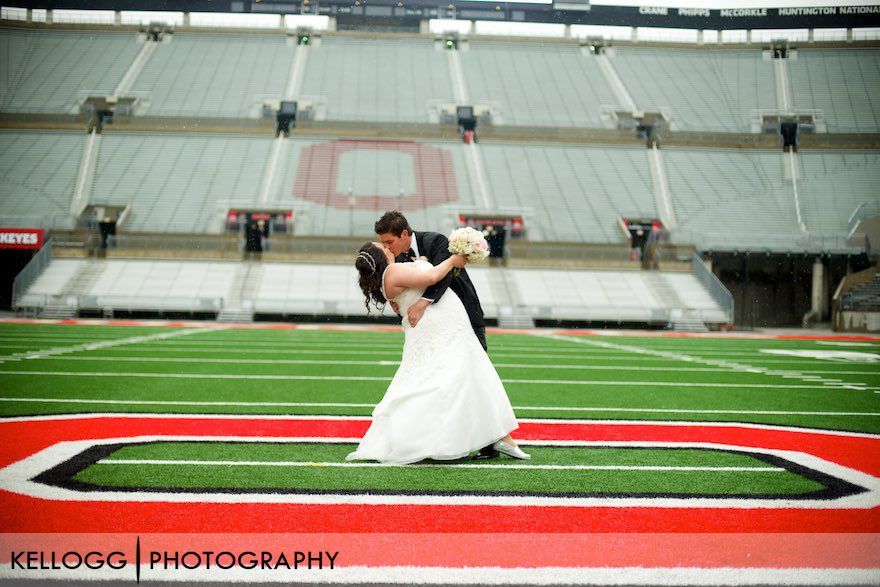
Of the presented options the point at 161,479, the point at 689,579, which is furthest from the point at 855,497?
the point at 161,479

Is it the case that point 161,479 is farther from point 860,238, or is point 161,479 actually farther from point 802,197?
point 802,197

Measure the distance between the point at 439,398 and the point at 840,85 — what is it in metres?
48.8

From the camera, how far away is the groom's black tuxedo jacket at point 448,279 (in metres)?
5.61

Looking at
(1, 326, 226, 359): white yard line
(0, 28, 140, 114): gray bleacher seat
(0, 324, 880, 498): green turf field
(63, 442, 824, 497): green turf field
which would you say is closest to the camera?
Result: (63, 442, 824, 497): green turf field

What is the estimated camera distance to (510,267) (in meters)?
34.9

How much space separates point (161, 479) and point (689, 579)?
309 centimetres

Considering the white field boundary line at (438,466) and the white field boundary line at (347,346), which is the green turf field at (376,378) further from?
the white field boundary line at (438,466)

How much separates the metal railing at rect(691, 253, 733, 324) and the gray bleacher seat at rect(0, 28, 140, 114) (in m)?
32.1

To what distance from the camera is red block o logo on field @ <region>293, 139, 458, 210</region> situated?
122ft

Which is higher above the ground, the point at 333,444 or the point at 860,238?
the point at 860,238

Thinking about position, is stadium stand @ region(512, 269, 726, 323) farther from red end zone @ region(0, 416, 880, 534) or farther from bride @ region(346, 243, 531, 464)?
red end zone @ region(0, 416, 880, 534)

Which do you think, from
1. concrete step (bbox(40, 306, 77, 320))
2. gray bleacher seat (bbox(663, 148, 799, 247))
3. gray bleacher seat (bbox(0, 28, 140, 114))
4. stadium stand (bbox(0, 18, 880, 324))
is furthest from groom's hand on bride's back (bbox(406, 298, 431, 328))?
gray bleacher seat (bbox(0, 28, 140, 114))

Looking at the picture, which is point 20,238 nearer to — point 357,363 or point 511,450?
point 357,363

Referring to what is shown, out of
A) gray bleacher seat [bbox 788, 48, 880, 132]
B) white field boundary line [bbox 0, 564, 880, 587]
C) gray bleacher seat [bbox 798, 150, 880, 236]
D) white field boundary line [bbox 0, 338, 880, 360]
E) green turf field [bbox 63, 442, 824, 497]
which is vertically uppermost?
gray bleacher seat [bbox 788, 48, 880, 132]
